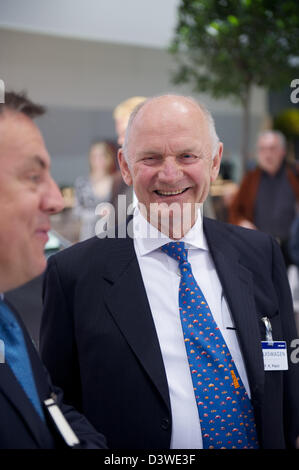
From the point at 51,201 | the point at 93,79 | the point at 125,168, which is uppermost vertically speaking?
the point at 93,79

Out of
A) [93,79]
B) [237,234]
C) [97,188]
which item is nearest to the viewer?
[237,234]

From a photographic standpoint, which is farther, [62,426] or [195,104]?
[195,104]

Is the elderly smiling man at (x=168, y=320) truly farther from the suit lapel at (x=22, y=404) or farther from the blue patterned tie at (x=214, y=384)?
the suit lapel at (x=22, y=404)

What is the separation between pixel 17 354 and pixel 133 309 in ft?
1.23

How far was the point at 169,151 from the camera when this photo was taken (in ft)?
3.48

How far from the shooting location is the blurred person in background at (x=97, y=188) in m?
2.03

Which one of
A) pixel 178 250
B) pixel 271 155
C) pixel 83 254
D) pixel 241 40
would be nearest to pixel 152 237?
pixel 178 250

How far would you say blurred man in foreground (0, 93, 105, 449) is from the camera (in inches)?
25.8

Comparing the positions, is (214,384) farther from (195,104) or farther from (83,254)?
(195,104)

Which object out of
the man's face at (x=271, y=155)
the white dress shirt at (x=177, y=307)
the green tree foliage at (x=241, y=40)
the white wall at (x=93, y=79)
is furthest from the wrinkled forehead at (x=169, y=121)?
the white wall at (x=93, y=79)
